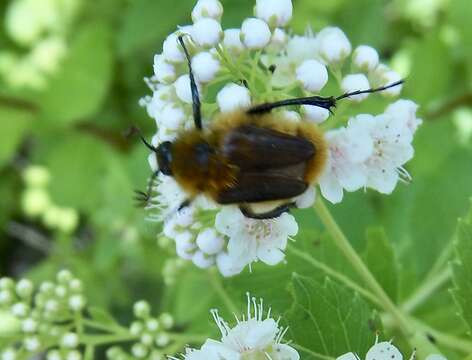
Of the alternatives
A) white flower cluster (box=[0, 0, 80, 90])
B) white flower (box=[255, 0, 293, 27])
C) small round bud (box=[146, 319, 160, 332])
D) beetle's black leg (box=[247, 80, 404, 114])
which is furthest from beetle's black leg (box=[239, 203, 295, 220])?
white flower cluster (box=[0, 0, 80, 90])

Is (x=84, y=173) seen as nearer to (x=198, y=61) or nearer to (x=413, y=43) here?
A: (x=413, y=43)

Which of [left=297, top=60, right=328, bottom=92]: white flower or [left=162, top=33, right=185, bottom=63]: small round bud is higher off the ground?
[left=162, top=33, right=185, bottom=63]: small round bud

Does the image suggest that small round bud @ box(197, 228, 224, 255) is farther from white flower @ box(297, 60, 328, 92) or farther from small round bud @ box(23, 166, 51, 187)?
small round bud @ box(23, 166, 51, 187)

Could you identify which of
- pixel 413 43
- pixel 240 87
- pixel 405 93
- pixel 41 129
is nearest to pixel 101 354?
pixel 41 129

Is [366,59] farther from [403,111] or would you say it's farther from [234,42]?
[234,42]

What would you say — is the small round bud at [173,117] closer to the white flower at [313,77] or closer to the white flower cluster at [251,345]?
the white flower at [313,77]

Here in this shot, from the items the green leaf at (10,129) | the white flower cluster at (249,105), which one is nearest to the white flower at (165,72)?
the white flower cluster at (249,105)
